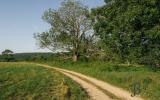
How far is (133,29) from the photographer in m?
38.0

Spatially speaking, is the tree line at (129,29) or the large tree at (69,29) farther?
the large tree at (69,29)

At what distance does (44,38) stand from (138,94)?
50955mm

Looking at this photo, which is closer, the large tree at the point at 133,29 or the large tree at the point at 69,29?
the large tree at the point at 133,29

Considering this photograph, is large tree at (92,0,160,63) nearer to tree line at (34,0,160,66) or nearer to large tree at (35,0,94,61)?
tree line at (34,0,160,66)

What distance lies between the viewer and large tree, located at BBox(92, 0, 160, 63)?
122ft

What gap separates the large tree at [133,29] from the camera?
3725 centimetres

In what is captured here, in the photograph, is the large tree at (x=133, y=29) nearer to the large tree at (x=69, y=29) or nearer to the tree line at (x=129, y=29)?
the tree line at (x=129, y=29)

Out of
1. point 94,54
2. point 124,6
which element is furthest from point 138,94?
point 94,54

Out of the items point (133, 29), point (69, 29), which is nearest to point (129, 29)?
point (133, 29)

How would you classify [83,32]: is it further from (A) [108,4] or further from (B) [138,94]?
(B) [138,94]

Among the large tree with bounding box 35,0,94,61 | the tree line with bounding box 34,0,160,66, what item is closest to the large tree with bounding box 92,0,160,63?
the tree line with bounding box 34,0,160,66

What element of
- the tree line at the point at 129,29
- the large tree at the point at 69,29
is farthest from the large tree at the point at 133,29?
the large tree at the point at 69,29

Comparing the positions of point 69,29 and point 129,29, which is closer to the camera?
point 129,29

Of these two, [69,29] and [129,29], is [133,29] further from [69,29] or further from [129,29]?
[69,29]
